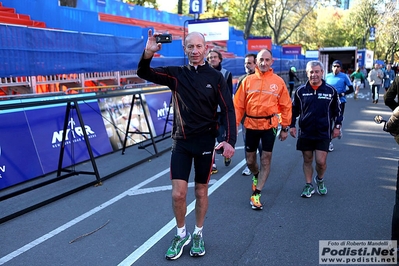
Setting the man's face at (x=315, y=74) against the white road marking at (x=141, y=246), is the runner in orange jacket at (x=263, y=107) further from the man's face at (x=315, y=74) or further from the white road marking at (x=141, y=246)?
the white road marking at (x=141, y=246)

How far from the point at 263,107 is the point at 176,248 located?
2199 millimetres

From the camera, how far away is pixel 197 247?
152 inches

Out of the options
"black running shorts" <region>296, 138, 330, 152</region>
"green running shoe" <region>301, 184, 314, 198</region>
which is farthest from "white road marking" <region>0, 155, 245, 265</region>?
"black running shorts" <region>296, 138, 330, 152</region>

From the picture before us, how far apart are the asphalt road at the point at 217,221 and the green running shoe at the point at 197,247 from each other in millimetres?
64

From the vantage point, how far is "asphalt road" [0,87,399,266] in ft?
12.8

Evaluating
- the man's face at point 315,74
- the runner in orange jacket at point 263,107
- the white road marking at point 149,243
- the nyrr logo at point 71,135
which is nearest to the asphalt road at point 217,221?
the white road marking at point 149,243

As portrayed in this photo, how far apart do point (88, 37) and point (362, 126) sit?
833 cm

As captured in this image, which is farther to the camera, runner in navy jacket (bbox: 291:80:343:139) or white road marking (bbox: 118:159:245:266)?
runner in navy jacket (bbox: 291:80:343:139)

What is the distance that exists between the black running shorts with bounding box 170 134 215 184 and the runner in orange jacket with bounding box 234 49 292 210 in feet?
4.45

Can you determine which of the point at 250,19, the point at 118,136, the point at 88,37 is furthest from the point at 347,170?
the point at 250,19

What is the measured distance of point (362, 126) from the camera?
38.9ft

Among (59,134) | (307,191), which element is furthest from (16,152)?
(307,191)

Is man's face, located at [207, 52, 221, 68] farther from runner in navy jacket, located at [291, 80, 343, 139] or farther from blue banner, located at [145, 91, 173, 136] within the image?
blue banner, located at [145, 91, 173, 136]

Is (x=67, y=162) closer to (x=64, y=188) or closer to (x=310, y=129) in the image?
(x=64, y=188)
